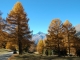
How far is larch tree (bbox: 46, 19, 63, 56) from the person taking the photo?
152 ft

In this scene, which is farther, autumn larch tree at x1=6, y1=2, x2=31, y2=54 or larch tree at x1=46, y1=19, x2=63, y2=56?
larch tree at x1=46, y1=19, x2=63, y2=56

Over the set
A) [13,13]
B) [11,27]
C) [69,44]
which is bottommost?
[69,44]

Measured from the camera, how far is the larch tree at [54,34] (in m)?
46.3

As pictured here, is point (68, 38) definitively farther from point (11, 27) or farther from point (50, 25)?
point (11, 27)

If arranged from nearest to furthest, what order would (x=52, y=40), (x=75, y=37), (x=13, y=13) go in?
1. (x=13, y=13)
2. (x=52, y=40)
3. (x=75, y=37)

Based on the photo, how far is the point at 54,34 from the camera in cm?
4638

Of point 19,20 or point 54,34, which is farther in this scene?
point 54,34

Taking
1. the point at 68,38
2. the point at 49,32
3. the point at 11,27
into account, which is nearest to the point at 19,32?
the point at 11,27

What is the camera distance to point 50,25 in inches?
1841

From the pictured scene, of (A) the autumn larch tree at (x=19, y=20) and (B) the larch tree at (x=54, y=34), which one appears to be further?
(B) the larch tree at (x=54, y=34)

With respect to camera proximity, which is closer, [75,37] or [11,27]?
[11,27]

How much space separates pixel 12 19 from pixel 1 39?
4.82 m

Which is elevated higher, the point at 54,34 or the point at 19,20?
the point at 19,20

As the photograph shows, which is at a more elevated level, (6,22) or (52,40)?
(6,22)
